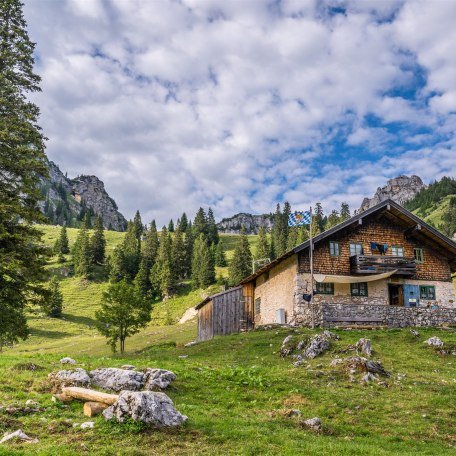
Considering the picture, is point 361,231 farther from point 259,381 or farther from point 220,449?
point 220,449

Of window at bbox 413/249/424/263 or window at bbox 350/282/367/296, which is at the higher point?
window at bbox 413/249/424/263

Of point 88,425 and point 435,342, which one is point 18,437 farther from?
point 435,342

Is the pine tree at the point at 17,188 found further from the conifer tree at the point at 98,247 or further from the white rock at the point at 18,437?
the conifer tree at the point at 98,247

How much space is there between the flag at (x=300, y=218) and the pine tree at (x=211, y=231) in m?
105

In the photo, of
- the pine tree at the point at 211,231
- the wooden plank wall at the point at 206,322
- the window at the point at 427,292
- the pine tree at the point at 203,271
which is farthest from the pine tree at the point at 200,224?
the window at the point at 427,292

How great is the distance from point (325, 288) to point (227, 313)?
10.2m

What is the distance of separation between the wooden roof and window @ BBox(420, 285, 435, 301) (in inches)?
144

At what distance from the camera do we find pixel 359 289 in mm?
37156

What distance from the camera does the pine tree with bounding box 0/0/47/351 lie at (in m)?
22.4

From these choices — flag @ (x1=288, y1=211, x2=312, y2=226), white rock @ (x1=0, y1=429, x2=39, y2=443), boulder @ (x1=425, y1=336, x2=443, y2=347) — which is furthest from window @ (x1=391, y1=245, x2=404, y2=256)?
white rock @ (x1=0, y1=429, x2=39, y2=443)

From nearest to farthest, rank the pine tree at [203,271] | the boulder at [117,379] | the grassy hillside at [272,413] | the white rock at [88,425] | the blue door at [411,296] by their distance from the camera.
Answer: the grassy hillside at [272,413] < the white rock at [88,425] < the boulder at [117,379] < the blue door at [411,296] < the pine tree at [203,271]

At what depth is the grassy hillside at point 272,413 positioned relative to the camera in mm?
9703

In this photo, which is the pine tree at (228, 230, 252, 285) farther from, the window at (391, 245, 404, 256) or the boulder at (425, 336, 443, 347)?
the boulder at (425, 336, 443, 347)

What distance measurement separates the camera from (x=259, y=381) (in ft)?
53.2
